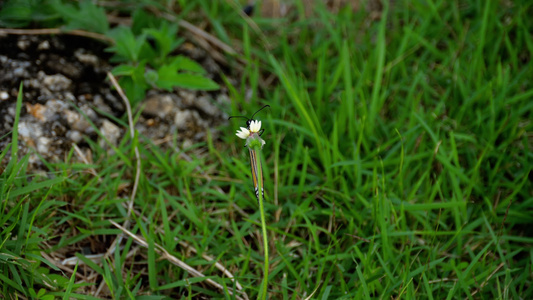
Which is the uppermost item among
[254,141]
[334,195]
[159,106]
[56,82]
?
[254,141]

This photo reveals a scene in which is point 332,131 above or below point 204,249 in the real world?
above

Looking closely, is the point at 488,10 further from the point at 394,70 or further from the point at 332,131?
the point at 332,131

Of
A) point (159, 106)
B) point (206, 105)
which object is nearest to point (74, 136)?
point (159, 106)

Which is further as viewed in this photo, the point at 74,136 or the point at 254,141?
the point at 74,136

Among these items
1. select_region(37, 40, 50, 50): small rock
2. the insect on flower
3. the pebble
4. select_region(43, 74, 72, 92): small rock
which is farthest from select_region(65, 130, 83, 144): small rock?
the insect on flower

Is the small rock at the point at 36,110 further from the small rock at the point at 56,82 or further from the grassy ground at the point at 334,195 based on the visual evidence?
the grassy ground at the point at 334,195

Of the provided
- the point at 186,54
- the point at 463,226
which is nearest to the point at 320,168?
the point at 463,226

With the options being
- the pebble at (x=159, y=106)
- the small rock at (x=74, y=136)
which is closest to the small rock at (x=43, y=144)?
the small rock at (x=74, y=136)

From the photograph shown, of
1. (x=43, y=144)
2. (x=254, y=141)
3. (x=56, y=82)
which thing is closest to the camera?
(x=254, y=141)

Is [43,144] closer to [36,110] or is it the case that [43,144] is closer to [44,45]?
[36,110]
